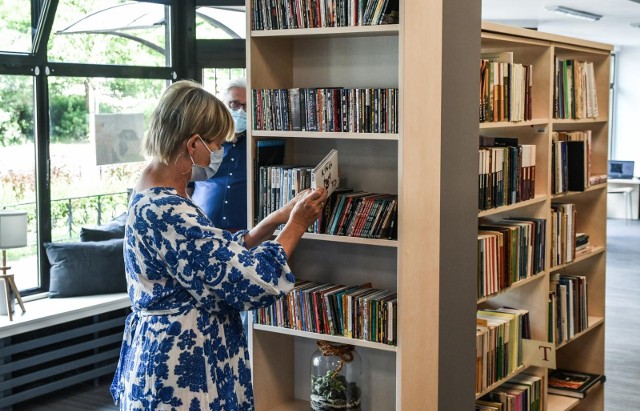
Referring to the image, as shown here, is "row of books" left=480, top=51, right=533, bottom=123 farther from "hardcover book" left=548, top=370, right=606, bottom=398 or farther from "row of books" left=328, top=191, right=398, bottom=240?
"hardcover book" left=548, top=370, right=606, bottom=398

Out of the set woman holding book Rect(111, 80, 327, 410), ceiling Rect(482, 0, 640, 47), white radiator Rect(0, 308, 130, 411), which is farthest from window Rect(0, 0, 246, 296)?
ceiling Rect(482, 0, 640, 47)

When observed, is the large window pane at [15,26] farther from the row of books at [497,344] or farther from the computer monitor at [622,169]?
the computer monitor at [622,169]

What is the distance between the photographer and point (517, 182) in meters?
3.75

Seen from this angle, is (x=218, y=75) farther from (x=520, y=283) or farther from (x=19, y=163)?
(x=520, y=283)

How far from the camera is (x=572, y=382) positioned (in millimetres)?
4680

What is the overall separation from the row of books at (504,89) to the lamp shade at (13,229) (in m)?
3.07

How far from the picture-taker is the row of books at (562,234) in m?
4.28

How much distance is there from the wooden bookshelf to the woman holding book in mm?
549

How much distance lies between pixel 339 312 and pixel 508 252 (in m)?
1.03

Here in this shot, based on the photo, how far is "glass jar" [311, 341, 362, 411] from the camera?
309 centimetres

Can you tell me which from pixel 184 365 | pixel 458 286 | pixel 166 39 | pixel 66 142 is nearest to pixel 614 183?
pixel 166 39

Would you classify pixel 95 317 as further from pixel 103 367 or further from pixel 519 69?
pixel 519 69

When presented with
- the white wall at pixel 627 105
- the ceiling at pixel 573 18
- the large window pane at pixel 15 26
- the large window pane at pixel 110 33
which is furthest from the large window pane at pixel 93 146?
the white wall at pixel 627 105

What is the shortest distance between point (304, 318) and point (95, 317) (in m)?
3.14
